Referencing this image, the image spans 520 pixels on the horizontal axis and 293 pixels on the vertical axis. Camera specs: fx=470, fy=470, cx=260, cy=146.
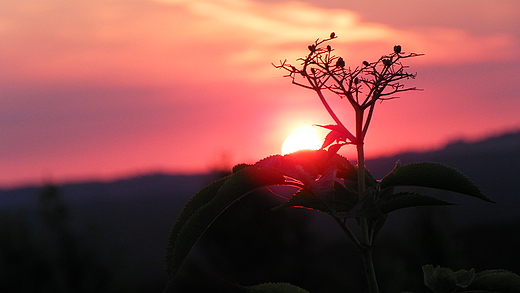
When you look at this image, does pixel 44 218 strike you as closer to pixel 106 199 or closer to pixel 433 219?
pixel 433 219

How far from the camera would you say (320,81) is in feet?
7.29

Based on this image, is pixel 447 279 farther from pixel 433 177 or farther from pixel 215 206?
pixel 215 206

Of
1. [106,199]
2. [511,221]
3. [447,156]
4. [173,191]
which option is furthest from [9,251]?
[447,156]

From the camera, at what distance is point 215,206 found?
2.17 meters

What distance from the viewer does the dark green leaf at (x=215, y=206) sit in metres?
2.11

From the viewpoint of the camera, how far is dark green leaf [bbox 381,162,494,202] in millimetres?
2287

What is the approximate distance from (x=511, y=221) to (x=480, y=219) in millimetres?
4850

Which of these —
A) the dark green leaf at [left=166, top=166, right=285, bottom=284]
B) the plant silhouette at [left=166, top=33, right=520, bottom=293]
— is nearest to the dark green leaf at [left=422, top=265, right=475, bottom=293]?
the plant silhouette at [left=166, top=33, right=520, bottom=293]

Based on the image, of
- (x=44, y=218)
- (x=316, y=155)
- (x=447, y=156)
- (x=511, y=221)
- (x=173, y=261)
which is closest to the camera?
(x=173, y=261)

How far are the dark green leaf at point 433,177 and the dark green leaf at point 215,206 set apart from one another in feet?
2.06

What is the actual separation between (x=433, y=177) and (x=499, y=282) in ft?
2.22

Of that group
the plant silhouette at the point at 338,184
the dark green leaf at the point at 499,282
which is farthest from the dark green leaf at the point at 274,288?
the dark green leaf at the point at 499,282

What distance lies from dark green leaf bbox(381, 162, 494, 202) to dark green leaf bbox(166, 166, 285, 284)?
628 millimetres

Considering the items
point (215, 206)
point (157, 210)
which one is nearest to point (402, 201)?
point (215, 206)
